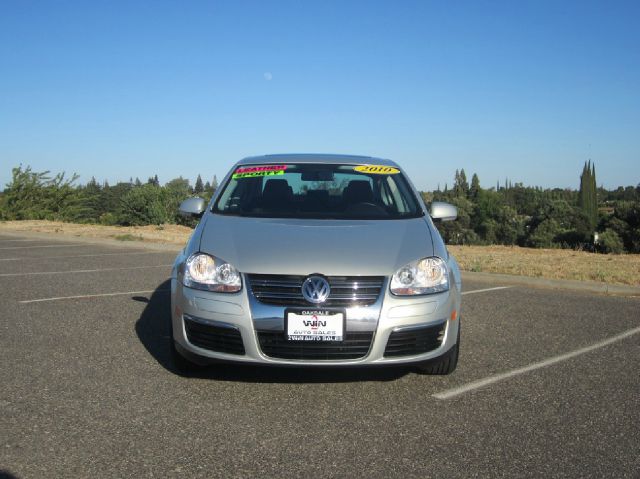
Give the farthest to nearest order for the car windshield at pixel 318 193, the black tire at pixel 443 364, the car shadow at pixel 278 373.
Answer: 1. the car windshield at pixel 318 193
2. the car shadow at pixel 278 373
3. the black tire at pixel 443 364

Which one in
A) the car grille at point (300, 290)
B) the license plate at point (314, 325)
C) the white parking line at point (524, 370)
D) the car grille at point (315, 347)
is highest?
the car grille at point (300, 290)

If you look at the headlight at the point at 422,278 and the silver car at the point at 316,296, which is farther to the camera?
the headlight at the point at 422,278

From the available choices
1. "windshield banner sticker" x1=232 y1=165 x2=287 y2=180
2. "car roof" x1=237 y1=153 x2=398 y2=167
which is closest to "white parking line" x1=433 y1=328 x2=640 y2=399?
"car roof" x1=237 y1=153 x2=398 y2=167

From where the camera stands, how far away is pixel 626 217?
33.2m

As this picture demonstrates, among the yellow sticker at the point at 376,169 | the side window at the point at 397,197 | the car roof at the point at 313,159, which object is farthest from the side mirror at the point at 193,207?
the side window at the point at 397,197

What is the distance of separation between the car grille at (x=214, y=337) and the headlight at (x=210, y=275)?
22cm

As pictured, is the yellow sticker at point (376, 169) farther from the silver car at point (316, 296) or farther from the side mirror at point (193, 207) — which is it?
the side mirror at point (193, 207)

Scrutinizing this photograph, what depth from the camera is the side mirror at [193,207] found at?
5297 mm

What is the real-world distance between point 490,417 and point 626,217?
33099mm

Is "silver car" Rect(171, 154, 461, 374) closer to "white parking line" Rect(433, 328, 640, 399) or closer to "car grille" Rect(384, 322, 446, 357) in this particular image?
"car grille" Rect(384, 322, 446, 357)

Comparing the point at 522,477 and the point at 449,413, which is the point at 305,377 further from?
the point at 522,477

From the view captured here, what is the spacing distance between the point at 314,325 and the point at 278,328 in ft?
0.69

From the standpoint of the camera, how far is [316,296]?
12.3 ft

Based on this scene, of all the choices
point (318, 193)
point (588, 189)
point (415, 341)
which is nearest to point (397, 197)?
point (318, 193)
